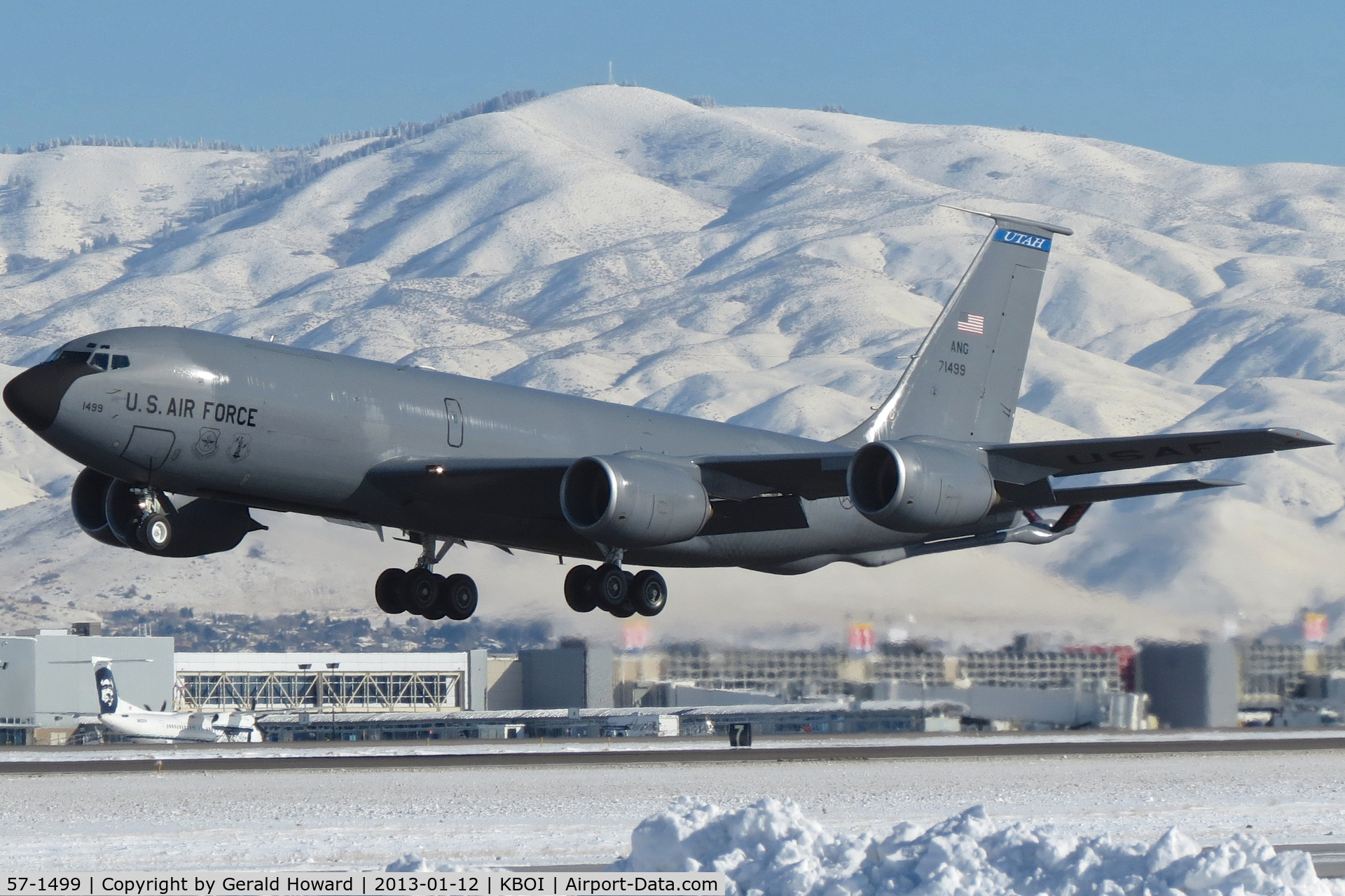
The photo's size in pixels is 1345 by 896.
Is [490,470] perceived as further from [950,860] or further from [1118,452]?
[950,860]

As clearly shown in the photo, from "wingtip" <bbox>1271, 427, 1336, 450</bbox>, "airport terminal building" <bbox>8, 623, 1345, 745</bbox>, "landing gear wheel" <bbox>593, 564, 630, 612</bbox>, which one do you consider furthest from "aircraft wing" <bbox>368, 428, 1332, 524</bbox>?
"airport terminal building" <bbox>8, 623, 1345, 745</bbox>

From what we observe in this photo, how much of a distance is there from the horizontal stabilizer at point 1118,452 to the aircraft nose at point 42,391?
1811 cm

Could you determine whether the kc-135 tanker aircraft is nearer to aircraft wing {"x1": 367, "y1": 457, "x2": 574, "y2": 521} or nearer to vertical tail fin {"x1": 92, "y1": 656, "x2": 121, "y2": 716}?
aircraft wing {"x1": 367, "y1": 457, "x2": 574, "y2": 521}

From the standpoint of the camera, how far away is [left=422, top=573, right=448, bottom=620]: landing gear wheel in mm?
42281

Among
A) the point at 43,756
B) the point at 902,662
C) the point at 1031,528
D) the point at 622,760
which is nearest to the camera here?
the point at 1031,528

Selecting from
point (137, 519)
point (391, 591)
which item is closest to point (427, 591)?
point (391, 591)

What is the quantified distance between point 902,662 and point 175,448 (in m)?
28.7

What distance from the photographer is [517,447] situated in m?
39.9

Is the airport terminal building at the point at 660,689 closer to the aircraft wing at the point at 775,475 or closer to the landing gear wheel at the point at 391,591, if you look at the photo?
the landing gear wheel at the point at 391,591

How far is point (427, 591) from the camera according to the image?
42125 millimetres

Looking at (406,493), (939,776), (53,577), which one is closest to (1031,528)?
(939,776)

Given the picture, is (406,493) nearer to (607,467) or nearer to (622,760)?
(607,467)

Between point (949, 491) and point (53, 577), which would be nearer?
point (949, 491)

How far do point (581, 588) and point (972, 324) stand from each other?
14.9 metres
